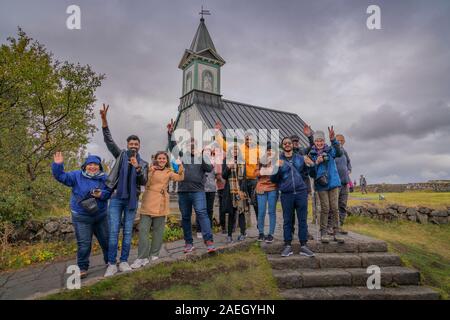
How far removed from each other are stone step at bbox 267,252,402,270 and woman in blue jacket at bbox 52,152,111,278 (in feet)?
9.88

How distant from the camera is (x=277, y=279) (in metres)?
3.97

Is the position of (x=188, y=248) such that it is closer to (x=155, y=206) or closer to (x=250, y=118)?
(x=155, y=206)

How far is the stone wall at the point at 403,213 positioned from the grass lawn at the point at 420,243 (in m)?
0.32

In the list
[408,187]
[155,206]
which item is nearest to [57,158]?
[155,206]

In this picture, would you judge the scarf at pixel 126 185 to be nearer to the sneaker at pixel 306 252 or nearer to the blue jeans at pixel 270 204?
the blue jeans at pixel 270 204

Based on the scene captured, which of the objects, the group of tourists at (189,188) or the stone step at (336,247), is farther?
the stone step at (336,247)

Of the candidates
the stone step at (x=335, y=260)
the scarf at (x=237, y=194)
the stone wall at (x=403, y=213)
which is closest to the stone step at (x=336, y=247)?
the stone step at (x=335, y=260)

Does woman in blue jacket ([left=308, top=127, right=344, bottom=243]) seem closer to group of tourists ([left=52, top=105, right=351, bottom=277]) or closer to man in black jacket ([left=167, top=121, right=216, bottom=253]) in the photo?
group of tourists ([left=52, top=105, right=351, bottom=277])

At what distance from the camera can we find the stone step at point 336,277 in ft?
13.1

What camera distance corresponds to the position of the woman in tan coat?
4234 mm

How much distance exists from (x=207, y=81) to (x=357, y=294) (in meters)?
18.6

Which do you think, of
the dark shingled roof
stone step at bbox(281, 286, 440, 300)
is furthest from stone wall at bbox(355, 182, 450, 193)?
stone step at bbox(281, 286, 440, 300)

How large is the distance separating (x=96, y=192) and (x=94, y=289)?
54.8 inches
